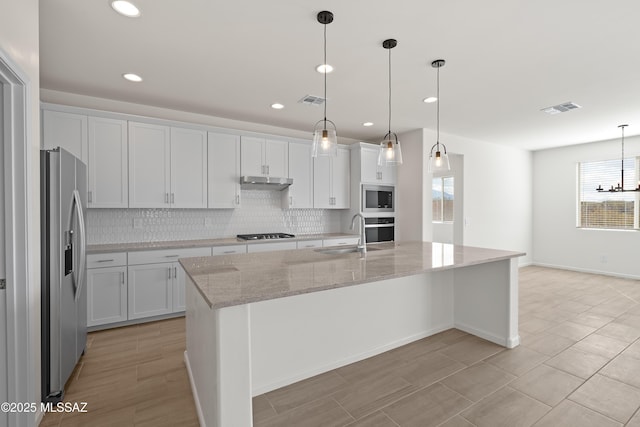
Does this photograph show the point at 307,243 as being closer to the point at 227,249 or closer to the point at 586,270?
the point at 227,249

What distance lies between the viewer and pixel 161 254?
3.62m

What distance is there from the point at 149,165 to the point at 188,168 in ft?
1.44

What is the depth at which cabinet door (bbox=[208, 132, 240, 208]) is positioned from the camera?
4133mm

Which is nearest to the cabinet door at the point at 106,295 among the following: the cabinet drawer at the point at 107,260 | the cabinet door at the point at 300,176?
the cabinet drawer at the point at 107,260

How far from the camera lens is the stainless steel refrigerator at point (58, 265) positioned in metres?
2.01

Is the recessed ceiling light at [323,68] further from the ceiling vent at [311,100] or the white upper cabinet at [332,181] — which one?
the white upper cabinet at [332,181]

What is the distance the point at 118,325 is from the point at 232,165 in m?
2.32

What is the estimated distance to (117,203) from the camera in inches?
141

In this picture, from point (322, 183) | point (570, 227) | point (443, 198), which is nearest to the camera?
point (322, 183)

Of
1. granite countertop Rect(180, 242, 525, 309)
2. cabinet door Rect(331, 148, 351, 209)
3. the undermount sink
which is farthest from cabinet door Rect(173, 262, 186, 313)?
cabinet door Rect(331, 148, 351, 209)

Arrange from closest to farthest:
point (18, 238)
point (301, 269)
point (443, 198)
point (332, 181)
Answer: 1. point (18, 238)
2. point (301, 269)
3. point (332, 181)
4. point (443, 198)

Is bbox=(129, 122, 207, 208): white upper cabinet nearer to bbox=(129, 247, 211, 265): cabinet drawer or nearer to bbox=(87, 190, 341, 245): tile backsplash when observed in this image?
bbox=(87, 190, 341, 245): tile backsplash

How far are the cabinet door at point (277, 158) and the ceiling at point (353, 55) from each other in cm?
45

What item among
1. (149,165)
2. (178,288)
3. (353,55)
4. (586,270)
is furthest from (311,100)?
(586,270)
